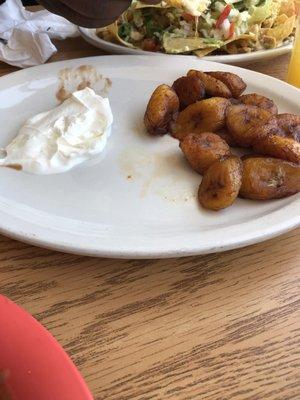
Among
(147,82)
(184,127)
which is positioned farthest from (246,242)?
(147,82)

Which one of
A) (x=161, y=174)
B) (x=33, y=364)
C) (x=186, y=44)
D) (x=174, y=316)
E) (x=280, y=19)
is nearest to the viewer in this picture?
(x=33, y=364)

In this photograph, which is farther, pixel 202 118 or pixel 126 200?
pixel 202 118

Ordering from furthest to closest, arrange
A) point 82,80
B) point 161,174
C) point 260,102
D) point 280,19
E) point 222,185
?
1. point 280,19
2. point 82,80
3. point 260,102
4. point 161,174
5. point 222,185

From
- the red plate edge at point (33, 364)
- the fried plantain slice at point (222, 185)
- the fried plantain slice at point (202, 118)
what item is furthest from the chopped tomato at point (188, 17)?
the red plate edge at point (33, 364)

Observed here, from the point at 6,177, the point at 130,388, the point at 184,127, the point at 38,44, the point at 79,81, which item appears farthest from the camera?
the point at 38,44

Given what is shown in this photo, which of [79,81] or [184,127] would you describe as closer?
[184,127]

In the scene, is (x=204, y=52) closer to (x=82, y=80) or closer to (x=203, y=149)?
(x=82, y=80)

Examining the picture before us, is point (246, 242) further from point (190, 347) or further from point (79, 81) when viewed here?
point (79, 81)

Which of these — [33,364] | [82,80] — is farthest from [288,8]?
[33,364]
